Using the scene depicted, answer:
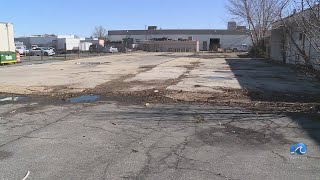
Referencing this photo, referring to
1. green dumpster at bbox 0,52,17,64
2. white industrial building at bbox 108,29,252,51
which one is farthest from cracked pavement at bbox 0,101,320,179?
white industrial building at bbox 108,29,252,51

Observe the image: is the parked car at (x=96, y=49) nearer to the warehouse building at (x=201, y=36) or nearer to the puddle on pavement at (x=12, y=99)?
the warehouse building at (x=201, y=36)

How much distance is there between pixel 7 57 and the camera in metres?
38.6

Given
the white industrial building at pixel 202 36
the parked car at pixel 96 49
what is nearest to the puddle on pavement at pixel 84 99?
the parked car at pixel 96 49

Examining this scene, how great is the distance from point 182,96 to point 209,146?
6672 mm

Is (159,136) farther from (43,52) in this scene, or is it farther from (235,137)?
(43,52)

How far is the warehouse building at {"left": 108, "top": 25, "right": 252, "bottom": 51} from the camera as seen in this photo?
115375 millimetres

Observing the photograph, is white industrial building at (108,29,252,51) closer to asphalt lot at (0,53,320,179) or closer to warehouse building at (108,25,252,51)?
warehouse building at (108,25,252,51)

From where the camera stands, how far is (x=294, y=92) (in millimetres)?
15680

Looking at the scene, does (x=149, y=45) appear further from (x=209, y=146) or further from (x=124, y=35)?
(x=209, y=146)

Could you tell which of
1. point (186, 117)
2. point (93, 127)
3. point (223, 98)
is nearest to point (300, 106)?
point (223, 98)

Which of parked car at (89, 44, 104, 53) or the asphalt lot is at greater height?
parked car at (89, 44, 104, 53)

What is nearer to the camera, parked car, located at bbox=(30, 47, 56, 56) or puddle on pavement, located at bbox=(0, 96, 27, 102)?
puddle on pavement, located at bbox=(0, 96, 27, 102)

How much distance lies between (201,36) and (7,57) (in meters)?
91.2

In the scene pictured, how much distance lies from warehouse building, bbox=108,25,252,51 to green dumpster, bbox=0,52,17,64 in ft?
246
